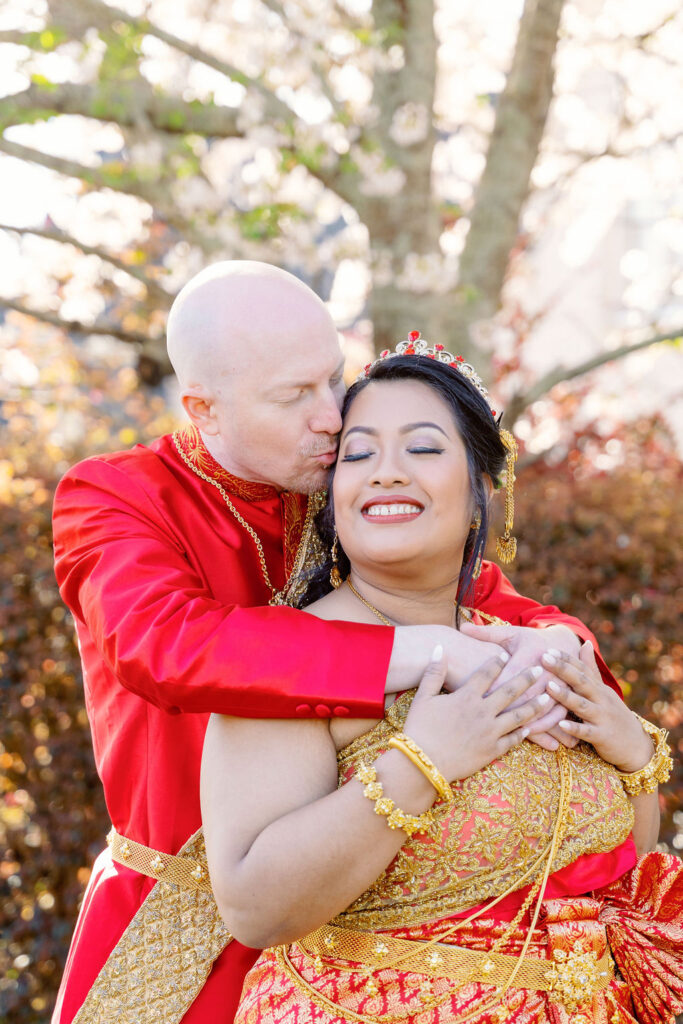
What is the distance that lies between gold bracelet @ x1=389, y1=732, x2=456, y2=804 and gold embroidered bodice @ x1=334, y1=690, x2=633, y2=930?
0.09 meters

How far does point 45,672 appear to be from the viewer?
4.43 meters

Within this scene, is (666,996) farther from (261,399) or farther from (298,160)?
(298,160)

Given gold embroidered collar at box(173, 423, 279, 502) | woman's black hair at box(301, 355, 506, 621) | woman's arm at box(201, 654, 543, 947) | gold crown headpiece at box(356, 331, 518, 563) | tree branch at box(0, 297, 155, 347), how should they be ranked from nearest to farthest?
woman's arm at box(201, 654, 543, 947)
woman's black hair at box(301, 355, 506, 621)
gold crown headpiece at box(356, 331, 518, 563)
gold embroidered collar at box(173, 423, 279, 502)
tree branch at box(0, 297, 155, 347)

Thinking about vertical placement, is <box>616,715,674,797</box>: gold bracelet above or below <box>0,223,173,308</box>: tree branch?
below

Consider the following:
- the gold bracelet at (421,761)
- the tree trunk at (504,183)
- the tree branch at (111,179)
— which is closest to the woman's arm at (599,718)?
the gold bracelet at (421,761)

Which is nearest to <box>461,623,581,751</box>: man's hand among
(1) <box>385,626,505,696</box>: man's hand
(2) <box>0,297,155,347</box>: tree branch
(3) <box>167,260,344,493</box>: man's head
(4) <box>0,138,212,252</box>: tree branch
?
(1) <box>385,626,505,696</box>: man's hand

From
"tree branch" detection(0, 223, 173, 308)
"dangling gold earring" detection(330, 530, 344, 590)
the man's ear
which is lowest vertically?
"dangling gold earring" detection(330, 530, 344, 590)

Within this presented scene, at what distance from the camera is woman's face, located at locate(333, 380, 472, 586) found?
211cm

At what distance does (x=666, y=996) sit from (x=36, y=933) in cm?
317

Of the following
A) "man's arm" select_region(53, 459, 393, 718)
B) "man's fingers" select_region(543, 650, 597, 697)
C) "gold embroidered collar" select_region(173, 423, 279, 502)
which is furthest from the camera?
"gold embroidered collar" select_region(173, 423, 279, 502)

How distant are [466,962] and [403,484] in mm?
978

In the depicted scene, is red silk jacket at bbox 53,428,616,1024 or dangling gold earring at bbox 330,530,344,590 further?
dangling gold earring at bbox 330,530,344,590

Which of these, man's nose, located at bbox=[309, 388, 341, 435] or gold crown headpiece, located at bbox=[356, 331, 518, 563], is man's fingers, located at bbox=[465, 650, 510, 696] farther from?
man's nose, located at bbox=[309, 388, 341, 435]

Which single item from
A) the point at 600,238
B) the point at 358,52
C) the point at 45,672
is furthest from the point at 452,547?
the point at 600,238
